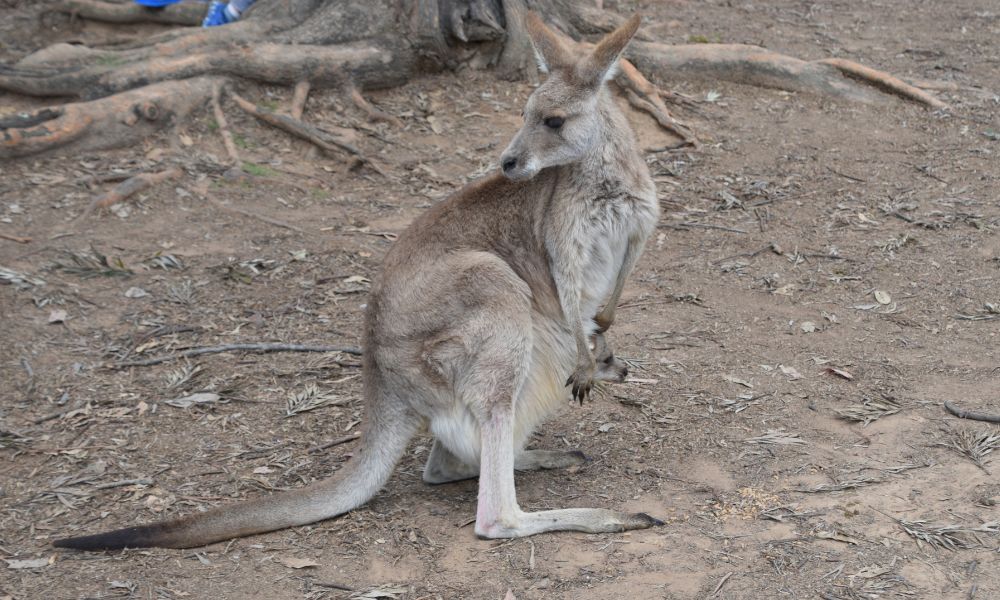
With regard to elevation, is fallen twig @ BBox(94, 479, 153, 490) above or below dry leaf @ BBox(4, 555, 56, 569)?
below

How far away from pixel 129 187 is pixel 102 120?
0.78 metres

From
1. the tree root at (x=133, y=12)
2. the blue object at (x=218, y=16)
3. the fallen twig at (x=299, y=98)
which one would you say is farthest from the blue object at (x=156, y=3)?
the fallen twig at (x=299, y=98)

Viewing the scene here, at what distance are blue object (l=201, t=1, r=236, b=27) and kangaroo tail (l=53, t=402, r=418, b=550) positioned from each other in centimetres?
538

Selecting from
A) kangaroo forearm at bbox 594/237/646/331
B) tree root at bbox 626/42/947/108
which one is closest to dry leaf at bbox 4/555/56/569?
kangaroo forearm at bbox 594/237/646/331

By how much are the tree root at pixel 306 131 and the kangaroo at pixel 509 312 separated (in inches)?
122

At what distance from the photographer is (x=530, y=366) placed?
14.1 ft

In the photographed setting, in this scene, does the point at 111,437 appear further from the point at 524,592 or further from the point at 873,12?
the point at 873,12

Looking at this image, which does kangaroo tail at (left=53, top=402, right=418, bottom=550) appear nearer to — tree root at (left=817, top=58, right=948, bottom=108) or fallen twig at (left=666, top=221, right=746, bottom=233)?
fallen twig at (left=666, top=221, right=746, bottom=233)

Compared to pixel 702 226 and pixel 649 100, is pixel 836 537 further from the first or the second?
pixel 649 100

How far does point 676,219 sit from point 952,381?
2.64 meters

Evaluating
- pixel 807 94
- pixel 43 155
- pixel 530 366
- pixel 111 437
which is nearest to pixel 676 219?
pixel 807 94

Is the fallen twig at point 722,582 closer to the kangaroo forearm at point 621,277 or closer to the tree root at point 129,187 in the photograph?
the kangaroo forearm at point 621,277

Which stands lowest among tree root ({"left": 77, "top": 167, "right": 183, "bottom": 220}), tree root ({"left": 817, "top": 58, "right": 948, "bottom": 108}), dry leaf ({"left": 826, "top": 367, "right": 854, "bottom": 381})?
tree root ({"left": 77, "top": 167, "right": 183, "bottom": 220})

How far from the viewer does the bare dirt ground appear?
373cm
